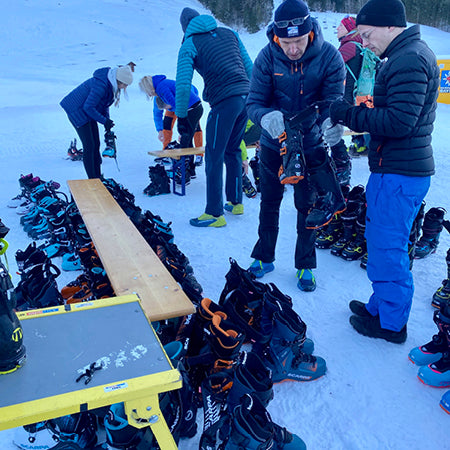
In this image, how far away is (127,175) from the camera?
641 cm

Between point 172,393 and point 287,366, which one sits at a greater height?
point 172,393

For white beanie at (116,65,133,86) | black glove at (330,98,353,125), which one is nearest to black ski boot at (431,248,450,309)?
black glove at (330,98,353,125)

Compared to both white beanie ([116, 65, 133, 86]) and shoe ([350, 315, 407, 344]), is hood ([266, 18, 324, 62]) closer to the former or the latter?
shoe ([350, 315, 407, 344])

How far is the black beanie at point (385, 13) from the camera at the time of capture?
2002 millimetres

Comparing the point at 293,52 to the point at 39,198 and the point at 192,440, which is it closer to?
the point at 192,440

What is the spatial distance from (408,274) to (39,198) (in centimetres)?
397

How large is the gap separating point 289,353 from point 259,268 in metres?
1.21

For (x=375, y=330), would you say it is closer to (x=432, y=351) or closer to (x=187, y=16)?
(x=432, y=351)

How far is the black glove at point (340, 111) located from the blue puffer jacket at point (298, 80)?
349 millimetres

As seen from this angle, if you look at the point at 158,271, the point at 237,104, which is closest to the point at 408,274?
the point at 158,271

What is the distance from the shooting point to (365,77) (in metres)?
5.31

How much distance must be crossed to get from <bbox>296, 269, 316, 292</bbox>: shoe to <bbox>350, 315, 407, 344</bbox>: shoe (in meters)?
0.52

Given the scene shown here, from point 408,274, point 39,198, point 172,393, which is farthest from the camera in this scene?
point 39,198

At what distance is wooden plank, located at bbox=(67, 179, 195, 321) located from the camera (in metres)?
2.05
